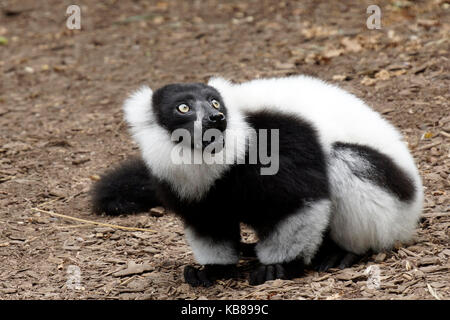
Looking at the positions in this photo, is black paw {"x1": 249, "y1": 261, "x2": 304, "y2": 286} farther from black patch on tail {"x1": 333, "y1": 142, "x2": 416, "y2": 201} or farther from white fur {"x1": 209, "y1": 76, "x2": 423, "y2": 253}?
black patch on tail {"x1": 333, "y1": 142, "x2": 416, "y2": 201}

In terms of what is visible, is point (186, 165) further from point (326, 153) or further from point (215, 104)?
point (326, 153)

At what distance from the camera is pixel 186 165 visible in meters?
5.65

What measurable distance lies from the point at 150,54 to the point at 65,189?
4994mm

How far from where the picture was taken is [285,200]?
5824 mm

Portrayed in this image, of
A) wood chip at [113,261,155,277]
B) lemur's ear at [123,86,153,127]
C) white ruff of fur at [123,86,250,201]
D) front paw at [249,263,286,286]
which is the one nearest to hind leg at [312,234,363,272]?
front paw at [249,263,286,286]

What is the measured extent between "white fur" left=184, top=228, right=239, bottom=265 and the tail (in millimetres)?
1794

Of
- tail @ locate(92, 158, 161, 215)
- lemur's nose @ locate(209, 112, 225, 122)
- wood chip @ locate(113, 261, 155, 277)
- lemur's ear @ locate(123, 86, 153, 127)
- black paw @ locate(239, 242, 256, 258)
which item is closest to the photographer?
lemur's nose @ locate(209, 112, 225, 122)

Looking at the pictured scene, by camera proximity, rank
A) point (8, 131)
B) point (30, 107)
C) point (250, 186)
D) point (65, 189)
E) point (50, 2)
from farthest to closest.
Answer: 1. point (50, 2)
2. point (30, 107)
3. point (8, 131)
4. point (65, 189)
5. point (250, 186)

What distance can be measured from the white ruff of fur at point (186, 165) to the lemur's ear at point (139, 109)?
1cm

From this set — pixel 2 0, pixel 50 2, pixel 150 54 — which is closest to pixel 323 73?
pixel 150 54

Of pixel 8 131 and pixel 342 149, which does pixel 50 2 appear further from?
pixel 342 149

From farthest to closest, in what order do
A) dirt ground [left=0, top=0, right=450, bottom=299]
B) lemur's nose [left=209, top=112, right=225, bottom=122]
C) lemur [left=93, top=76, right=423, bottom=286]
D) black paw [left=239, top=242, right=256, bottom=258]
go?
black paw [left=239, top=242, right=256, bottom=258] → dirt ground [left=0, top=0, right=450, bottom=299] → lemur [left=93, top=76, right=423, bottom=286] → lemur's nose [left=209, top=112, right=225, bottom=122]

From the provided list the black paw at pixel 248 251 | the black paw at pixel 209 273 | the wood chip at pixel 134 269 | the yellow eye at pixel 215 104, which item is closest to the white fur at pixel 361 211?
the black paw at pixel 248 251

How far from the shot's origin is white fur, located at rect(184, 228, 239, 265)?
6309 mm
